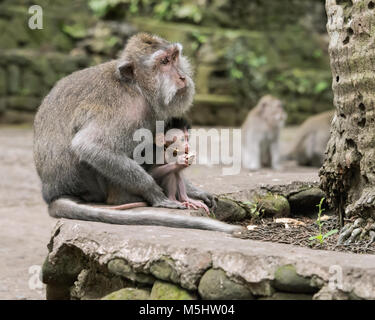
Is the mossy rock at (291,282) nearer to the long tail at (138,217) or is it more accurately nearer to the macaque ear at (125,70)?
the long tail at (138,217)

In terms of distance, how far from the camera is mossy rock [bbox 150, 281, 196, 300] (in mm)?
3437

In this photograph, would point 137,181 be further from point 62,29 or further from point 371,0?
point 62,29

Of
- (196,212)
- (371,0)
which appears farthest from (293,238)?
(371,0)

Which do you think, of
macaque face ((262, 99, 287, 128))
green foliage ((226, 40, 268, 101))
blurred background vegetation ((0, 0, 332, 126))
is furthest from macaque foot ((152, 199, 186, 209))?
green foliage ((226, 40, 268, 101))

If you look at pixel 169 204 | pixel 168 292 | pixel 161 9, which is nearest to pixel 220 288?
pixel 168 292

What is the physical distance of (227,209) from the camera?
5.19m

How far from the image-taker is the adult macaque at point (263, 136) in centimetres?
1238

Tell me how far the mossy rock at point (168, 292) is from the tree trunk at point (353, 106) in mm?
1403

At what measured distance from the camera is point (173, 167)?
4906 mm

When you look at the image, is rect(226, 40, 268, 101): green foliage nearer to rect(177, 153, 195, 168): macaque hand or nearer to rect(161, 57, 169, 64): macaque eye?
rect(161, 57, 169, 64): macaque eye

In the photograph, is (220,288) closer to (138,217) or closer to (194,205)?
(138,217)

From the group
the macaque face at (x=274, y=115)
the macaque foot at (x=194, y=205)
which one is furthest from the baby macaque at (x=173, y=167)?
the macaque face at (x=274, y=115)

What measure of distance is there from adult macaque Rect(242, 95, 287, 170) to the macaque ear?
7475 millimetres

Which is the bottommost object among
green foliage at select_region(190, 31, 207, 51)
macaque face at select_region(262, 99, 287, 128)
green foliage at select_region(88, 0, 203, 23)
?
macaque face at select_region(262, 99, 287, 128)
